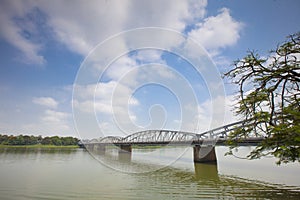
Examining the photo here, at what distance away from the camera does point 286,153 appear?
326 inches

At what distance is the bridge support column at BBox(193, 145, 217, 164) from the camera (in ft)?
124

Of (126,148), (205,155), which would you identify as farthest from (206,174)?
(126,148)

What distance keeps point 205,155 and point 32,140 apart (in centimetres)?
10892

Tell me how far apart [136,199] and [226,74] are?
777cm

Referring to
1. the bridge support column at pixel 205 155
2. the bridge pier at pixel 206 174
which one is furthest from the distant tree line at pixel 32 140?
the bridge pier at pixel 206 174

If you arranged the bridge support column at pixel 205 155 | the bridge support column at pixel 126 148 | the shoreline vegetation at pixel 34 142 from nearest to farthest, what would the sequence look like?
the bridge support column at pixel 205 155 → the bridge support column at pixel 126 148 → the shoreline vegetation at pixel 34 142

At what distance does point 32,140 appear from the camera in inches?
4518

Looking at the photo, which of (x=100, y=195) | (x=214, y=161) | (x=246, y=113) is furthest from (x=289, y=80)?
(x=214, y=161)

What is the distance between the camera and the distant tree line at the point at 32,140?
351ft

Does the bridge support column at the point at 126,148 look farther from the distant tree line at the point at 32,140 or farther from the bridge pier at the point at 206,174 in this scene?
the distant tree line at the point at 32,140

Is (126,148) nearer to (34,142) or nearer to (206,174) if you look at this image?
(206,174)

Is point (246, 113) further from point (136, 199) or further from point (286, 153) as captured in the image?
point (136, 199)

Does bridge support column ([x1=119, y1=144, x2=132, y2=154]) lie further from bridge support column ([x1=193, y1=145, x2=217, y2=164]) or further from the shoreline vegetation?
the shoreline vegetation

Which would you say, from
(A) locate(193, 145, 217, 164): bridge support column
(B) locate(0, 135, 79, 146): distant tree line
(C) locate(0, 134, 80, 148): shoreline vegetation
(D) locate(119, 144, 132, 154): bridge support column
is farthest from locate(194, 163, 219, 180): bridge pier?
(B) locate(0, 135, 79, 146): distant tree line
